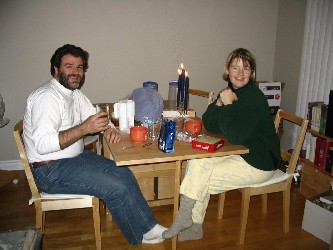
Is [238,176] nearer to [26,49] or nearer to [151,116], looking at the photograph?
[151,116]

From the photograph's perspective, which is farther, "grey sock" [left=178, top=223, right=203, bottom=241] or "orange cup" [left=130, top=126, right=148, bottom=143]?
"grey sock" [left=178, top=223, right=203, bottom=241]

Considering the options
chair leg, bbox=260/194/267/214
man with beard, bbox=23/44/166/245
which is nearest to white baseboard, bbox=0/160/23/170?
man with beard, bbox=23/44/166/245

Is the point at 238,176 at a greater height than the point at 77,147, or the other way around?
the point at 77,147

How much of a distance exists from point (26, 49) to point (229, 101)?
2334mm

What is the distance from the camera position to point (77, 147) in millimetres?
2129

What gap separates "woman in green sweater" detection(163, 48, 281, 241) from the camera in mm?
1909

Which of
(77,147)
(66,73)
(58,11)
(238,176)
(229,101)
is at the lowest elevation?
(238,176)

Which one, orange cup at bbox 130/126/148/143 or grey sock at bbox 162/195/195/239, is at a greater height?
orange cup at bbox 130/126/148/143

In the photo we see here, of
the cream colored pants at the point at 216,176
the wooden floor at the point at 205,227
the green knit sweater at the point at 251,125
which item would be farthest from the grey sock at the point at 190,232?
the green knit sweater at the point at 251,125

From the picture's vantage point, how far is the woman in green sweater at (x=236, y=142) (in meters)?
1.91

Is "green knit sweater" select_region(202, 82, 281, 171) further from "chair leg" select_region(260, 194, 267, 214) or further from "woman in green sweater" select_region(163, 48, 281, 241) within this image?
"chair leg" select_region(260, 194, 267, 214)

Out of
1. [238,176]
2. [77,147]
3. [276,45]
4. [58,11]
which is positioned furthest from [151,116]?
[276,45]

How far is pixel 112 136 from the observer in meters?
1.90

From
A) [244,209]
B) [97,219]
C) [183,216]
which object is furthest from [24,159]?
[244,209]
